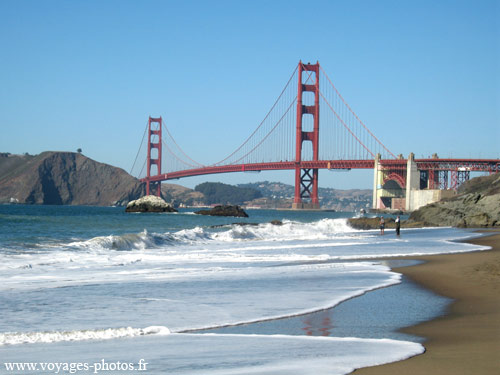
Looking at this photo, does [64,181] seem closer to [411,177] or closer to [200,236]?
[411,177]

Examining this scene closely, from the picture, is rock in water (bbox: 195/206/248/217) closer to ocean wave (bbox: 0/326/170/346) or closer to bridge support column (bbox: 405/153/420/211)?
bridge support column (bbox: 405/153/420/211)

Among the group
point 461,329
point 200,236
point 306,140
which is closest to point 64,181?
point 306,140

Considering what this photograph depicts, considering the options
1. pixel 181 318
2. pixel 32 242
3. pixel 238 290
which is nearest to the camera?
pixel 181 318

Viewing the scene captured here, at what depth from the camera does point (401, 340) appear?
15.7ft

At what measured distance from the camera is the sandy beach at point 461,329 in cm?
384

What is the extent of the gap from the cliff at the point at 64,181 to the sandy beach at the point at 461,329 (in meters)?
114

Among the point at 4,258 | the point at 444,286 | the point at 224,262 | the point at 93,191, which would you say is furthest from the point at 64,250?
the point at 93,191

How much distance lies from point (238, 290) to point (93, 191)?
13120cm

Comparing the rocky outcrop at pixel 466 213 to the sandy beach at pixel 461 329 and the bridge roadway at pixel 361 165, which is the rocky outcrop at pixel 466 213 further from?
the bridge roadway at pixel 361 165

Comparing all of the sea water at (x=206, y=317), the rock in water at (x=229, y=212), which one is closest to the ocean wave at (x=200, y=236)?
the sea water at (x=206, y=317)

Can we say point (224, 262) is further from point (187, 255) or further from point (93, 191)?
point (93, 191)

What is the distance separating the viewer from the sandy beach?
3.84 m

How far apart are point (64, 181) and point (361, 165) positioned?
81.7 metres

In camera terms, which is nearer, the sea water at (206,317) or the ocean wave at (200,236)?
the sea water at (206,317)
